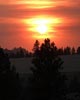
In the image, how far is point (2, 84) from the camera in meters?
49.8

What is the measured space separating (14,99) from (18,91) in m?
1.12

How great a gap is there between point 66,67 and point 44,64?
182ft

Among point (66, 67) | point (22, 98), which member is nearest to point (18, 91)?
point (22, 98)

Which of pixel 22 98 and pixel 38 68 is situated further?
pixel 22 98

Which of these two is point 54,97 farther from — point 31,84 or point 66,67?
point 66,67

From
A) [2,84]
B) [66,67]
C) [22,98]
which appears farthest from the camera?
[66,67]

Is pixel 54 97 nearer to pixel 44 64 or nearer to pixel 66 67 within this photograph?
pixel 44 64

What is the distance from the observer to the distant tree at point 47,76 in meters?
50.1

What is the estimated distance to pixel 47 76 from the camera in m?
50.0

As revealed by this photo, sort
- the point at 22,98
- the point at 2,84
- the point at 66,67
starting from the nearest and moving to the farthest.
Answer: the point at 2,84, the point at 22,98, the point at 66,67

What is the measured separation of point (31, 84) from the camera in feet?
168

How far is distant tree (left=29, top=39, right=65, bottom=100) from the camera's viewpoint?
50084mm

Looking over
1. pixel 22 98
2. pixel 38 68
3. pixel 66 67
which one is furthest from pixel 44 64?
pixel 66 67

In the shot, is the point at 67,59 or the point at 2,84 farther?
the point at 67,59
